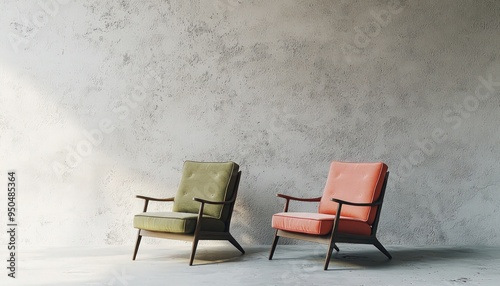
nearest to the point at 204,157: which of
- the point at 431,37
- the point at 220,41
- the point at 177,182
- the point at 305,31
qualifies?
the point at 177,182

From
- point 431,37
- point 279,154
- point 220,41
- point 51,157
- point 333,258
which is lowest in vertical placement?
point 333,258

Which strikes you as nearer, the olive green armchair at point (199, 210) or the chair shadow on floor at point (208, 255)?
the olive green armchair at point (199, 210)

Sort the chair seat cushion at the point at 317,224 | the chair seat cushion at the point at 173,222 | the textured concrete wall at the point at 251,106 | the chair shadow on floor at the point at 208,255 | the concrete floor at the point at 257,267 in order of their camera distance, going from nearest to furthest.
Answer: the concrete floor at the point at 257,267, the chair seat cushion at the point at 317,224, the chair seat cushion at the point at 173,222, the chair shadow on floor at the point at 208,255, the textured concrete wall at the point at 251,106

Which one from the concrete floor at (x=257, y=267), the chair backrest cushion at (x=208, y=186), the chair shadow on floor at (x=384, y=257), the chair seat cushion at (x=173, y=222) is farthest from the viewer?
the chair backrest cushion at (x=208, y=186)

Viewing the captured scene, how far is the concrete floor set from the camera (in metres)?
3.97

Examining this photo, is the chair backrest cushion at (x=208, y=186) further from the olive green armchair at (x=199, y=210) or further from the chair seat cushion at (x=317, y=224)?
the chair seat cushion at (x=317, y=224)

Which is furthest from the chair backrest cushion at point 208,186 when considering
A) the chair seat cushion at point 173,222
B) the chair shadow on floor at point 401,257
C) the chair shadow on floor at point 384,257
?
the chair shadow on floor at point 401,257

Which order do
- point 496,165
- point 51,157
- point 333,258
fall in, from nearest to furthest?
point 333,258 < point 51,157 < point 496,165

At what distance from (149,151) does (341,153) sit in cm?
214

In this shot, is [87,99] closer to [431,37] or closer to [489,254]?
[431,37]

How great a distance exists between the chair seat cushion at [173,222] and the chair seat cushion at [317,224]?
0.61m

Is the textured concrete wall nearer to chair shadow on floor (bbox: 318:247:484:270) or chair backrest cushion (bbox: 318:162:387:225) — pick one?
chair shadow on floor (bbox: 318:247:484:270)

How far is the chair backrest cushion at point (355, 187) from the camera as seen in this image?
15.8 ft

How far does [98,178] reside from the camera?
5.97 metres
